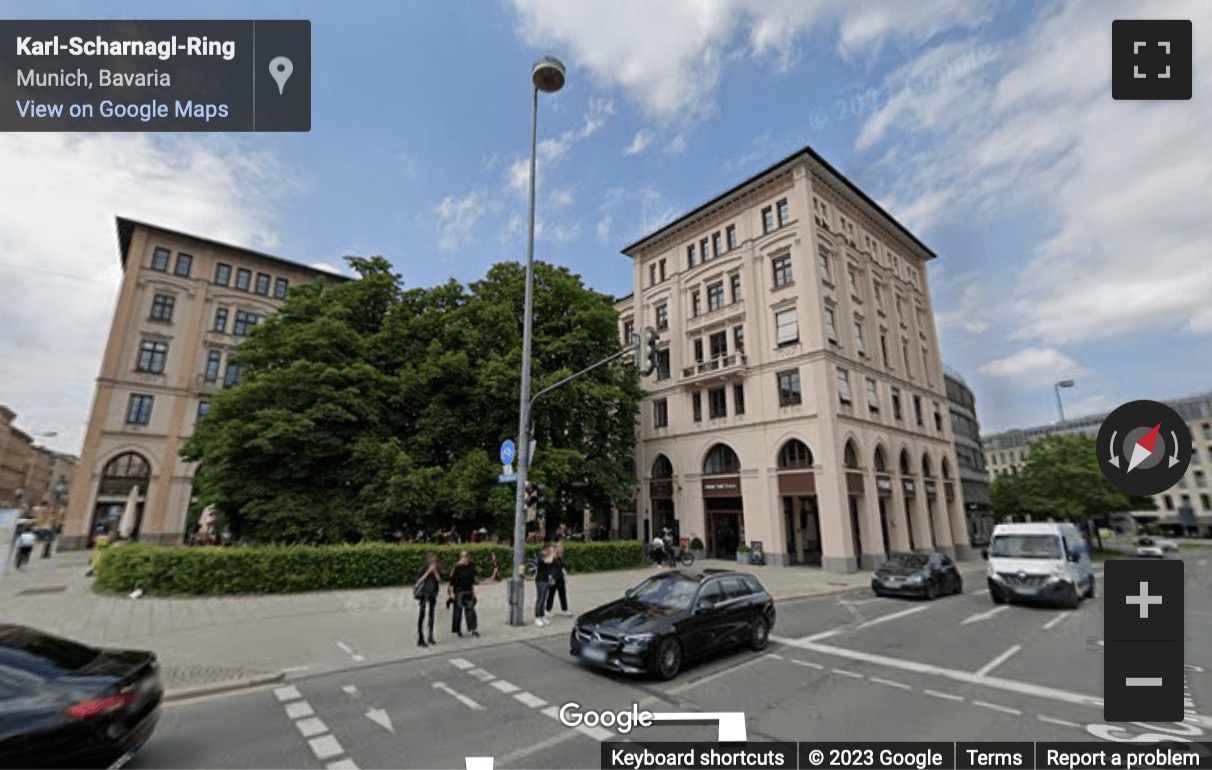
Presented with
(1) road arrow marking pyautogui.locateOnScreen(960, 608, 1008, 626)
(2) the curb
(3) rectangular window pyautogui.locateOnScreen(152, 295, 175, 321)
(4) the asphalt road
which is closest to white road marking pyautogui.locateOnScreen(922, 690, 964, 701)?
(4) the asphalt road

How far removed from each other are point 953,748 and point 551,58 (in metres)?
14.6

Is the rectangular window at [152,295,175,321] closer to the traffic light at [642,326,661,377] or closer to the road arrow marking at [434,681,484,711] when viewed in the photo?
the traffic light at [642,326,661,377]

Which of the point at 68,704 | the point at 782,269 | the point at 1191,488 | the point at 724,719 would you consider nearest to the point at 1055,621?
the point at 724,719

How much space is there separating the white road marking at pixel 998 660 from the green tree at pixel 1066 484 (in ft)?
127

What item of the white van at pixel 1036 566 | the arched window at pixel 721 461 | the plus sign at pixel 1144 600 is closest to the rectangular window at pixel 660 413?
the arched window at pixel 721 461

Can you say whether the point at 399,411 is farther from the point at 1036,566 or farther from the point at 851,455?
the point at 851,455

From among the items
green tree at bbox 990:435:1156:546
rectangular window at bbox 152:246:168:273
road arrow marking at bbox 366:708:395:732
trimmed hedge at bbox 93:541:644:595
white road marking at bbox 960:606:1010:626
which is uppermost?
rectangular window at bbox 152:246:168:273

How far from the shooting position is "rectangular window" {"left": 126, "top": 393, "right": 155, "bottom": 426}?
35.0 m

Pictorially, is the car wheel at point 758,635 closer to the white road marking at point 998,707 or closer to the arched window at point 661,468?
the white road marking at point 998,707

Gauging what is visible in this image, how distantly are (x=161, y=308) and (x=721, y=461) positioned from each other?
40265mm

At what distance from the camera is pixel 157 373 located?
3641 cm

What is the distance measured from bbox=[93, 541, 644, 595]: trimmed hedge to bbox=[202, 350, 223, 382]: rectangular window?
25.8 m

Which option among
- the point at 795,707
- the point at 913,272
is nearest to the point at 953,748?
the point at 795,707

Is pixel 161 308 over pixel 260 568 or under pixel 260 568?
over
